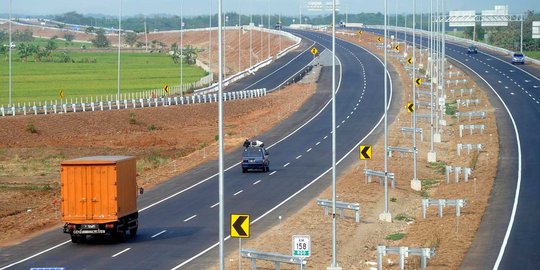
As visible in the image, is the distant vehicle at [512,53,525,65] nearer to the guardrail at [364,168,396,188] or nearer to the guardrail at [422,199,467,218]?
the guardrail at [364,168,396,188]

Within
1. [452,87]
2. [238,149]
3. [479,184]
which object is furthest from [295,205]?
[452,87]

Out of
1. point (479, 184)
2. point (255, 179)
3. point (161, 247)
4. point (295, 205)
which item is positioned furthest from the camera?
point (255, 179)

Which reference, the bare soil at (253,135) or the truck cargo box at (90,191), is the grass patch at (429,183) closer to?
the bare soil at (253,135)

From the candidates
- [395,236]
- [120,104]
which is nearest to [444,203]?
[395,236]

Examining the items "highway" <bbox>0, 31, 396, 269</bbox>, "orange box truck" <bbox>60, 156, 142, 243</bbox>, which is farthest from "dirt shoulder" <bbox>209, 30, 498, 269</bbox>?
"orange box truck" <bbox>60, 156, 142, 243</bbox>

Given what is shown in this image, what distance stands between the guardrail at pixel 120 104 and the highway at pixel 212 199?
33.3ft

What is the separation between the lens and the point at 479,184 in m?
56.4

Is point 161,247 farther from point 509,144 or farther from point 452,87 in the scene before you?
point 452,87

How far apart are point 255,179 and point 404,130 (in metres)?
17.9

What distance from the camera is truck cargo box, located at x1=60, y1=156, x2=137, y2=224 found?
38750mm

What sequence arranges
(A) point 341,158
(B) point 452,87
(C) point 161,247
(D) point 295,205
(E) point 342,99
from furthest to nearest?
1. (B) point 452,87
2. (E) point 342,99
3. (A) point 341,158
4. (D) point 295,205
5. (C) point 161,247

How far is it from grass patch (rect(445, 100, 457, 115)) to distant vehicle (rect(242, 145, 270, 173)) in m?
36.1

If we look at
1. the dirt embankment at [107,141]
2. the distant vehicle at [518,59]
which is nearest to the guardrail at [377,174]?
the dirt embankment at [107,141]

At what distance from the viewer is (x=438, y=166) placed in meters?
68.1
